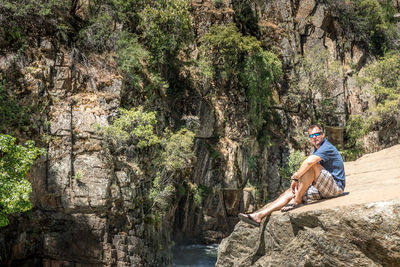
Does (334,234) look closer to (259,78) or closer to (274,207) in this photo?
(274,207)

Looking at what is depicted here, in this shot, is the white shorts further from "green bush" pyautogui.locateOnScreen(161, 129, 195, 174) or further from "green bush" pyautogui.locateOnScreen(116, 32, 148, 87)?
"green bush" pyautogui.locateOnScreen(116, 32, 148, 87)

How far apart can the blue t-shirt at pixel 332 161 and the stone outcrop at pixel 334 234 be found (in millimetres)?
285

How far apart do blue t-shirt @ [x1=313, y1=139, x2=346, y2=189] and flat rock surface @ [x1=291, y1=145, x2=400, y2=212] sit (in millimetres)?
276

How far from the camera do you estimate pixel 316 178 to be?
5.15m

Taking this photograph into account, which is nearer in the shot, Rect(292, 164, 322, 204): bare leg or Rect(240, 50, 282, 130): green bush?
Rect(292, 164, 322, 204): bare leg

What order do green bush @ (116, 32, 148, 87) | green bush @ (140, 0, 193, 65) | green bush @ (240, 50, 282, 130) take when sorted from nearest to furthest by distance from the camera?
1. green bush @ (116, 32, 148, 87)
2. green bush @ (140, 0, 193, 65)
3. green bush @ (240, 50, 282, 130)

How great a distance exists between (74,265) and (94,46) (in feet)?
31.7

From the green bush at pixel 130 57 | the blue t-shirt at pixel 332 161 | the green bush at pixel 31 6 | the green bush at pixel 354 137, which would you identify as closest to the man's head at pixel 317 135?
the blue t-shirt at pixel 332 161

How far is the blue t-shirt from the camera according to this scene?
519cm

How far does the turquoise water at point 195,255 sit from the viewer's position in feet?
59.4

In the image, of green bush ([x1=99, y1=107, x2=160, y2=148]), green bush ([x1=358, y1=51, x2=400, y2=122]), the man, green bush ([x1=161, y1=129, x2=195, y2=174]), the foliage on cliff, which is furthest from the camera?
green bush ([x1=358, y1=51, x2=400, y2=122])

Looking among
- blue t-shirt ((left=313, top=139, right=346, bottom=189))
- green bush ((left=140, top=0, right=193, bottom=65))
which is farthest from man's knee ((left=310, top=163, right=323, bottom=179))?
green bush ((left=140, top=0, right=193, bottom=65))

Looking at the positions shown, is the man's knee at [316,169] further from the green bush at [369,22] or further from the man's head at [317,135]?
the green bush at [369,22]

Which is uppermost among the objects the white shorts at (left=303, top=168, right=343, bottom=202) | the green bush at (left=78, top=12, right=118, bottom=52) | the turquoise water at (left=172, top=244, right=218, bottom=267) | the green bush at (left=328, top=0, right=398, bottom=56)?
the green bush at (left=328, top=0, right=398, bottom=56)
